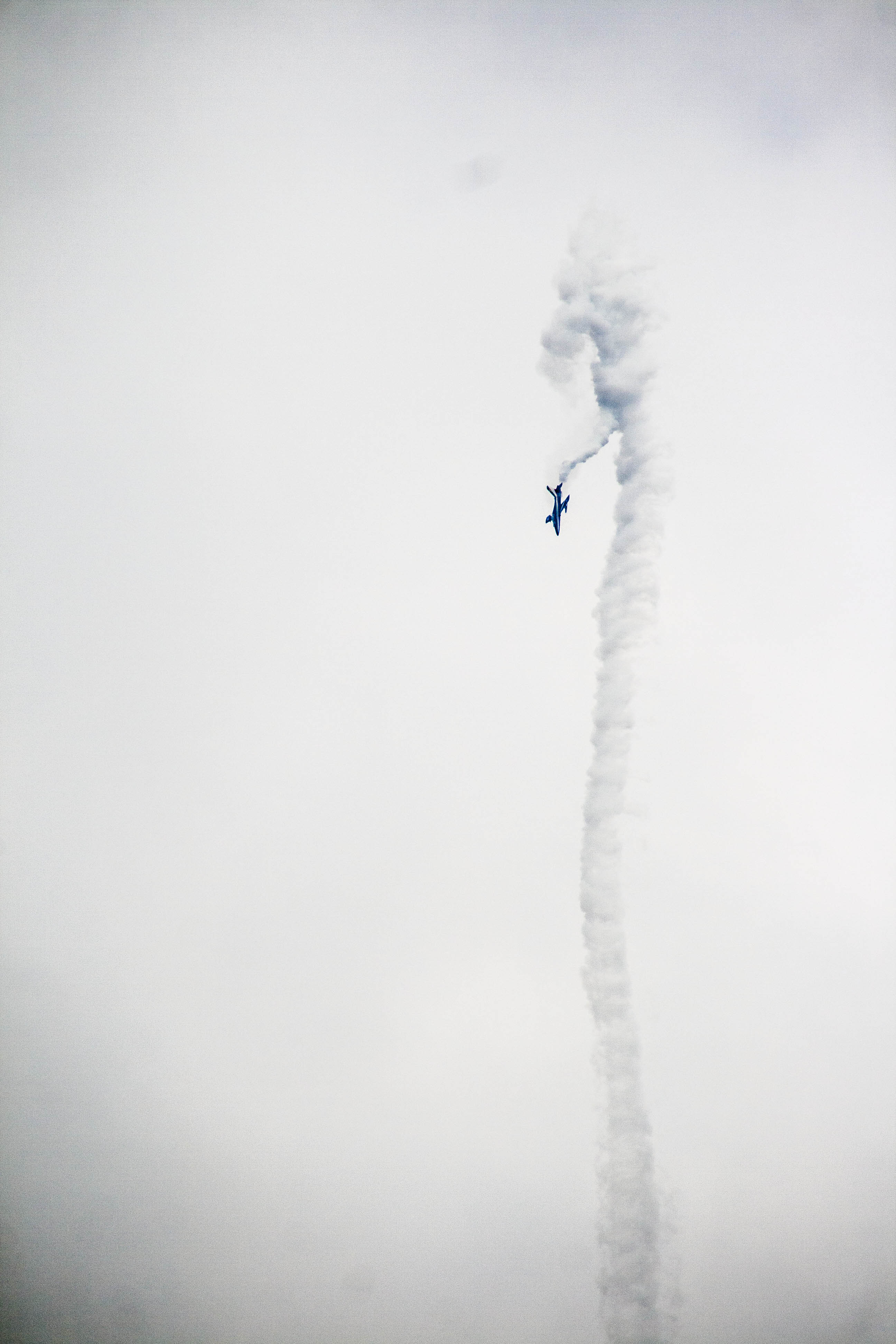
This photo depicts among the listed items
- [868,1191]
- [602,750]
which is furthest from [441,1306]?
[602,750]

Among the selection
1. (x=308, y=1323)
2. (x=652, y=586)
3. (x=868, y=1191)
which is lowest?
(x=308, y=1323)

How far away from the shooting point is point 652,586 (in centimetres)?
2562

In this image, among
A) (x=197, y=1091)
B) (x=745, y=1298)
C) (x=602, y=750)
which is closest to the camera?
(x=602, y=750)

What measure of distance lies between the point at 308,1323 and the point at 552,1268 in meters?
17.1

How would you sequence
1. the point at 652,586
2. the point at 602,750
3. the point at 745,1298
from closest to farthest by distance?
the point at 652,586 → the point at 602,750 → the point at 745,1298

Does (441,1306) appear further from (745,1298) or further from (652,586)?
(652,586)

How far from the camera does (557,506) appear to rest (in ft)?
82.2

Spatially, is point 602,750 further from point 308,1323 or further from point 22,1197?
point 22,1197

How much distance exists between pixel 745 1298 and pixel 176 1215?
Answer: 38.8m

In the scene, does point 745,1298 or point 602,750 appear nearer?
point 602,750

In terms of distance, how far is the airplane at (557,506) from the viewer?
2456 cm

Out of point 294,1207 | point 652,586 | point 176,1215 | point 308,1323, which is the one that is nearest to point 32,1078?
point 176,1215

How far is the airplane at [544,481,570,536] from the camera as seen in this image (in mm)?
24562

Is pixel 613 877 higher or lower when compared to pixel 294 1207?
higher
